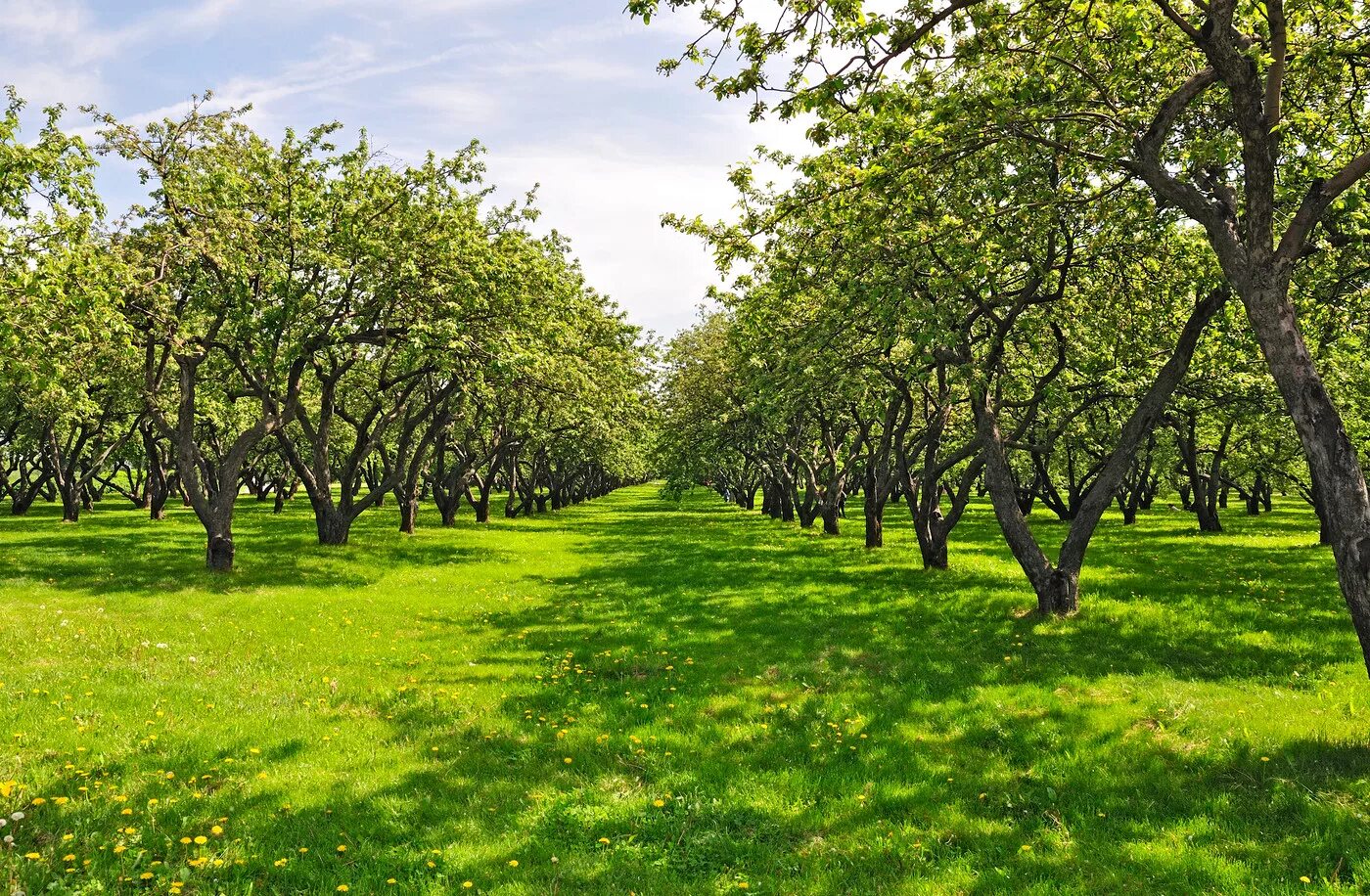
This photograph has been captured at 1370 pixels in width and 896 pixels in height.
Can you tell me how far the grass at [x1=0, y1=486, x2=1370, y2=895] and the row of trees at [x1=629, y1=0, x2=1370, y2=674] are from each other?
265 cm

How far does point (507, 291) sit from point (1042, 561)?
52.2 feet

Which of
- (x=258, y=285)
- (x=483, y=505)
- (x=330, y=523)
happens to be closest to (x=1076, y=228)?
(x=258, y=285)

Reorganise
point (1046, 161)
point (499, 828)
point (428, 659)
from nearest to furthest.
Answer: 1. point (499, 828)
2. point (1046, 161)
3. point (428, 659)

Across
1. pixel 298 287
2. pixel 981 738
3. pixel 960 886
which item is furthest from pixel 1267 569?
pixel 298 287

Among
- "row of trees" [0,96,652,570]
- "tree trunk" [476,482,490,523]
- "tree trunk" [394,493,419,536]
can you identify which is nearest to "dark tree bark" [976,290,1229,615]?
"row of trees" [0,96,652,570]

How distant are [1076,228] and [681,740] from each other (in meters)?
12.4

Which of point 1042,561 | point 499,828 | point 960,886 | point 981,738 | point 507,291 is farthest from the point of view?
point 507,291

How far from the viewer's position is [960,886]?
601 cm

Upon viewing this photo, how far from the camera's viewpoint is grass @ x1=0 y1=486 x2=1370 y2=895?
6.23 m

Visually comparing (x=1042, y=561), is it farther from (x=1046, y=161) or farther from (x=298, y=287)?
(x=298, y=287)

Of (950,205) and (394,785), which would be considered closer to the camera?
(394,785)

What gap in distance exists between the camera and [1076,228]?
1439 centimetres

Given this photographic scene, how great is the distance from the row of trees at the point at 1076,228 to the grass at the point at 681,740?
265 cm

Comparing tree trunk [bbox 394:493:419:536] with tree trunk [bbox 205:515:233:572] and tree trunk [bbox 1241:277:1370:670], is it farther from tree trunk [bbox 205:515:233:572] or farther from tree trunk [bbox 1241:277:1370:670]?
tree trunk [bbox 1241:277:1370:670]
